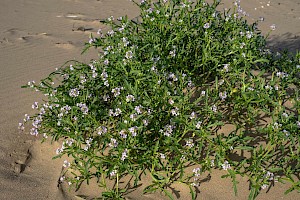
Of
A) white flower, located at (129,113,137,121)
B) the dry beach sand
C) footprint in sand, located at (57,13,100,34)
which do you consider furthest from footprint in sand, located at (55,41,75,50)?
white flower, located at (129,113,137,121)

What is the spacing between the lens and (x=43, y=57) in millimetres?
5258

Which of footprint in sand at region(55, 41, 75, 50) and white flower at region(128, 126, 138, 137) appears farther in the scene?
footprint in sand at region(55, 41, 75, 50)

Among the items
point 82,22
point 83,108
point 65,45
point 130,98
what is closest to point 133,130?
point 130,98

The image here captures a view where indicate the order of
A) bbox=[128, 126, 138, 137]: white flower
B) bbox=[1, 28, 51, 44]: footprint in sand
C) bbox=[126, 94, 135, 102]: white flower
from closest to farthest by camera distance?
bbox=[128, 126, 138, 137]: white flower → bbox=[126, 94, 135, 102]: white flower → bbox=[1, 28, 51, 44]: footprint in sand

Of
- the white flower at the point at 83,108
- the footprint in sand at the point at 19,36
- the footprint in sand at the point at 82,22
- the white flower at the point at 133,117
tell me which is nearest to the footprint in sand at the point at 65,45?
the footprint in sand at the point at 19,36

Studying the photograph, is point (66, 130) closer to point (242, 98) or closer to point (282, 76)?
point (242, 98)

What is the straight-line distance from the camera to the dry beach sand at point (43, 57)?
291 cm

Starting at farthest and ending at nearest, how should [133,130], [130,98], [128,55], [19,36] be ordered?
[19,36] < [128,55] < [130,98] < [133,130]

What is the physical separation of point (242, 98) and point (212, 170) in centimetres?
70

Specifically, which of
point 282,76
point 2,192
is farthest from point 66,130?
point 282,76

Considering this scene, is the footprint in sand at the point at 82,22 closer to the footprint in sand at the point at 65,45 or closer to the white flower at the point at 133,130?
the footprint in sand at the point at 65,45

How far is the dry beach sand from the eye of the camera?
2.91 metres

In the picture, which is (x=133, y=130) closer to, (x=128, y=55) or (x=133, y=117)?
(x=133, y=117)

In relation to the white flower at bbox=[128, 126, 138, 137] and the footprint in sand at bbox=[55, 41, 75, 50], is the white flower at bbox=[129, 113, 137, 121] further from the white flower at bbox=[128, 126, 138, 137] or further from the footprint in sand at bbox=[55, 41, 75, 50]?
the footprint in sand at bbox=[55, 41, 75, 50]
